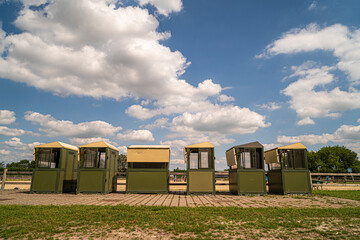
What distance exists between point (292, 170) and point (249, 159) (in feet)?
7.86

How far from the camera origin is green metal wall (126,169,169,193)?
12195mm

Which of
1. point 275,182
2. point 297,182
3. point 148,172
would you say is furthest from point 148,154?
point 297,182

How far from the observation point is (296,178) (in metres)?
12.2

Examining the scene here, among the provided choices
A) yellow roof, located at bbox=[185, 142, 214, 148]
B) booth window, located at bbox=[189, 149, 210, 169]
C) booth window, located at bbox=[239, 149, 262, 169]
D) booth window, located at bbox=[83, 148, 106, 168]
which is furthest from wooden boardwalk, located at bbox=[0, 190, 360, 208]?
yellow roof, located at bbox=[185, 142, 214, 148]

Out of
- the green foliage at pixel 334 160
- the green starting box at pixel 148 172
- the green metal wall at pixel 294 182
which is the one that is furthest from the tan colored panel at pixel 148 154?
the green foliage at pixel 334 160

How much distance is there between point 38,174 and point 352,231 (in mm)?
13548

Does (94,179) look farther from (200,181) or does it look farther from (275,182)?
(275,182)

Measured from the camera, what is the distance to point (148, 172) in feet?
40.3

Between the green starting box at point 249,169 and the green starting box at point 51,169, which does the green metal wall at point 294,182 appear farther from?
the green starting box at point 51,169

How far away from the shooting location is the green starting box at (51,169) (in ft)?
40.0

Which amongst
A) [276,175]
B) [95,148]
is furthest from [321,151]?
[95,148]

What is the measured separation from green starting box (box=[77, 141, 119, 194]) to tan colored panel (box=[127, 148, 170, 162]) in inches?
49.1

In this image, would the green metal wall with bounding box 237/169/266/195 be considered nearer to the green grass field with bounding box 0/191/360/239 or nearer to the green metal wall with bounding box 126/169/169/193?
the green metal wall with bounding box 126/169/169/193

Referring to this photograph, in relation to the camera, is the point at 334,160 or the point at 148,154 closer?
the point at 148,154
